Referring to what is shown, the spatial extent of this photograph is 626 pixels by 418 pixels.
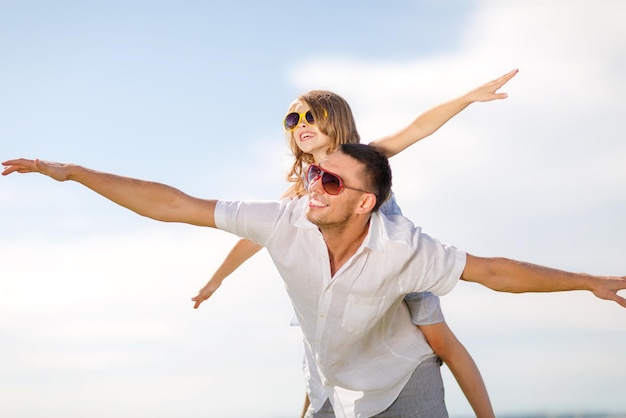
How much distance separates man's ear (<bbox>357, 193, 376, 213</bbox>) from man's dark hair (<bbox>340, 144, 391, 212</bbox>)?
1.9 inches

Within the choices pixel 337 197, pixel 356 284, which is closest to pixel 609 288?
pixel 356 284

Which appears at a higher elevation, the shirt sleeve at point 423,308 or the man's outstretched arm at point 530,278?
the man's outstretched arm at point 530,278

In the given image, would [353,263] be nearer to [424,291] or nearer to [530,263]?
[424,291]

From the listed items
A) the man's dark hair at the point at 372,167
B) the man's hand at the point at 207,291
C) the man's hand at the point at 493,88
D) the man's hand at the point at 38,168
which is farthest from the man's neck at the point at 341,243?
the man's hand at the point at 207,291

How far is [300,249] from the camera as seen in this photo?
5.45 m

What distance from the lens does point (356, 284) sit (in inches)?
212

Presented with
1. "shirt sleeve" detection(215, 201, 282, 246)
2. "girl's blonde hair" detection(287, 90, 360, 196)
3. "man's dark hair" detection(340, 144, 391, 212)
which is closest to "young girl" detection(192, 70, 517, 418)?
"girl's blonde hair" detection(287, 90, 360, 196)

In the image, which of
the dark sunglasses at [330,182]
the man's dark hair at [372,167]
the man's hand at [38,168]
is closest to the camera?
the man's hand at [38,168]

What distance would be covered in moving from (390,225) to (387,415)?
4.84 feet

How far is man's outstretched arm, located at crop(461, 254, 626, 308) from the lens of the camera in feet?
17.3

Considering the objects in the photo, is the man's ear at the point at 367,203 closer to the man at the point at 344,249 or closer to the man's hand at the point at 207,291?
the man at the point at 344,249

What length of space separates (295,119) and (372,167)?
68.7 inches

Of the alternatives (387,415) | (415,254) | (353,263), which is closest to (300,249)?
(353,263)

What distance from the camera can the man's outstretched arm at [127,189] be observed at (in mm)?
5184
